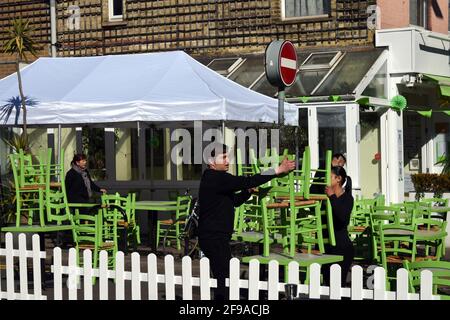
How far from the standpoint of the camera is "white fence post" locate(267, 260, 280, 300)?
6.91 m

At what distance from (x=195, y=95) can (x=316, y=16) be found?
706 centimetres

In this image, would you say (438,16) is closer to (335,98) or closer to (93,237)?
(335,98)

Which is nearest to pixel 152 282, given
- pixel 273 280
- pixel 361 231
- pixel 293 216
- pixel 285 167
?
pixel 273 280

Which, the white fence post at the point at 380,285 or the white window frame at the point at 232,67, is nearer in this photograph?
the white fence post at the point at 380,285

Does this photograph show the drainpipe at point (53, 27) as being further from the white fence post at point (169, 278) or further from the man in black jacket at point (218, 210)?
the white fence post at point (169, 278)

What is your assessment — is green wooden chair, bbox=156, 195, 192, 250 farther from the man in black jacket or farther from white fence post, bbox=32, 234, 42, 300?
white fence post, bbox=32, 234, 42, 300

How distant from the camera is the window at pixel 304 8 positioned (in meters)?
20.1

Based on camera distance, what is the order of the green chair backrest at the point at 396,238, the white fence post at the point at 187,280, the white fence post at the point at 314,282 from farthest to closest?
1. the green chair backrest at the point at 396,238
2. the white fence post at the point at 187,280
3. the white fence post at the point at 314,282

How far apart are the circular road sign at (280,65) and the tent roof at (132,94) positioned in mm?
1940

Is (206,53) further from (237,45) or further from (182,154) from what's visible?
(182,154)

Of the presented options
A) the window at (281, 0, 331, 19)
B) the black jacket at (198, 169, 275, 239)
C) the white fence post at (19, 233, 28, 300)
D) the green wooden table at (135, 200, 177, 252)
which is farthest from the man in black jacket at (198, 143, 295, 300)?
the window at (281, 0, 331, 19)

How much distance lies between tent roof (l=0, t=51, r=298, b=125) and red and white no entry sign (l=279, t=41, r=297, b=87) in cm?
186
